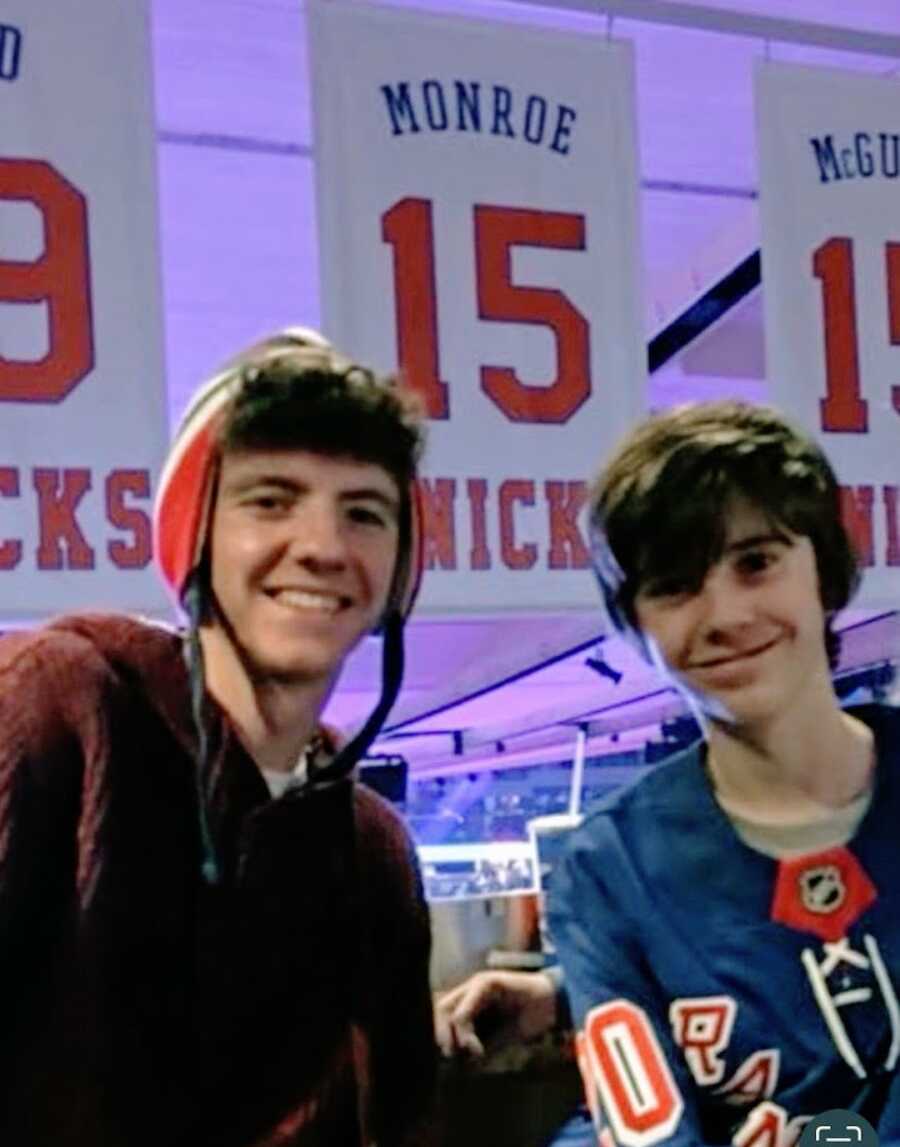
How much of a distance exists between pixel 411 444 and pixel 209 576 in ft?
0.56

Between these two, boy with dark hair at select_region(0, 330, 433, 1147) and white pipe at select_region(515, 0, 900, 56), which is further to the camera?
white pipe at select_region(515, 0, 900, 56)

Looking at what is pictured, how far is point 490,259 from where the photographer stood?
9.00ft

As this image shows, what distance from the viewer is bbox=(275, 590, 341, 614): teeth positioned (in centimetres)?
122

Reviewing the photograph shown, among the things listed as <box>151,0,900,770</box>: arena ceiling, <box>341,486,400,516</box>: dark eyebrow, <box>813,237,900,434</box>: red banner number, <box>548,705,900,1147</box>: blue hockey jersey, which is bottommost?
<box>548,705,900,1147</box>: blue hockey jersey

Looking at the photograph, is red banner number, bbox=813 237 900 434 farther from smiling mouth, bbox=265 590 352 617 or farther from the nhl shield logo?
smiling mouth, bbox=265 590 352 617

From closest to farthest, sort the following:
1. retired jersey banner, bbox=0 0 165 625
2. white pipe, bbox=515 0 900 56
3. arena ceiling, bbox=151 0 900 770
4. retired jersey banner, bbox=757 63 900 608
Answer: retired jersey banner, bbox=0 0 165 625, retired jersey banner, bbox=757 63 900 608, white pipe, bbox=515 0 900 56, arena ceiling, bbox=151 0 900 770

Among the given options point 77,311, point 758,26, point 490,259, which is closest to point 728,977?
point 77,311

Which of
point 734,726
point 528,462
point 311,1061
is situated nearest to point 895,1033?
point 734,726

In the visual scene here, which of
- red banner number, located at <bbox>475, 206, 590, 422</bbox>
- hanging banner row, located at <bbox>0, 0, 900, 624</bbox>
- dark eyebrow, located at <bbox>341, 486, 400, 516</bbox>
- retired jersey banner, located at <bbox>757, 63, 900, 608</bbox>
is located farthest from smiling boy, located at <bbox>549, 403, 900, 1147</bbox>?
retired jersey banner, located at <bbox>757, 63, 900, 608</bbox>

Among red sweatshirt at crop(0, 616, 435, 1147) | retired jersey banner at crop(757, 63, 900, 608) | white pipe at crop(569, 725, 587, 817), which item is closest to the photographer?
red sweatshirt at crop(0, 616, 435, 1147)

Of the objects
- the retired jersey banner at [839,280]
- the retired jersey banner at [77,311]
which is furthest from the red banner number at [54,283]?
the retired jersey banner at [839,280]

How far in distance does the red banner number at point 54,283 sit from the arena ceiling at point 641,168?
52 centimetres

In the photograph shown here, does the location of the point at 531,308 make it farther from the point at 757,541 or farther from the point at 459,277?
the point at 757,541

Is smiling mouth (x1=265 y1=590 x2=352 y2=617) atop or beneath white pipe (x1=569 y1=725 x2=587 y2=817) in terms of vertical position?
atop
